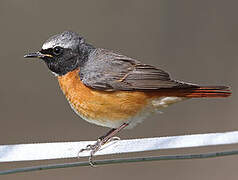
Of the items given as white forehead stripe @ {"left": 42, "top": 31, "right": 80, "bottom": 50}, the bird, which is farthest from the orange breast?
white forehead stripe @ {"left": 42, "top": 31, "right": 80, "bottom": 50}

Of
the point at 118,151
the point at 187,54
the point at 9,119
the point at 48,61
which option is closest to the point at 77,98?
the point at 48,61

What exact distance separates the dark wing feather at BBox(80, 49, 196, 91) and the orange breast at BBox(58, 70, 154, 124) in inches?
2.1

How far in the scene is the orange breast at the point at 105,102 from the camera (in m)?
4.34

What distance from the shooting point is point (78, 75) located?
4.57 metres

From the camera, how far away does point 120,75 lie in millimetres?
4598

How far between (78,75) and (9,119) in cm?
300

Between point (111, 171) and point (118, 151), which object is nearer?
point (118, 151)

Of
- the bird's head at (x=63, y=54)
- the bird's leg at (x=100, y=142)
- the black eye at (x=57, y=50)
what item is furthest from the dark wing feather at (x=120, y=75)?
the bird's leg at (x=100, y=142)

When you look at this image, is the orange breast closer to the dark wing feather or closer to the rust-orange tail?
the dark wing feather

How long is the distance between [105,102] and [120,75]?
1.14 ft

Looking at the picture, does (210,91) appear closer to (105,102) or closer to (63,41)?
(105,102)

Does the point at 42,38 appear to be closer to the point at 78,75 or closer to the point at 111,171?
the point at 111,171

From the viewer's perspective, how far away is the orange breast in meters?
4.34

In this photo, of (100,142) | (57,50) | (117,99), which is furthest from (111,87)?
(57,50)
